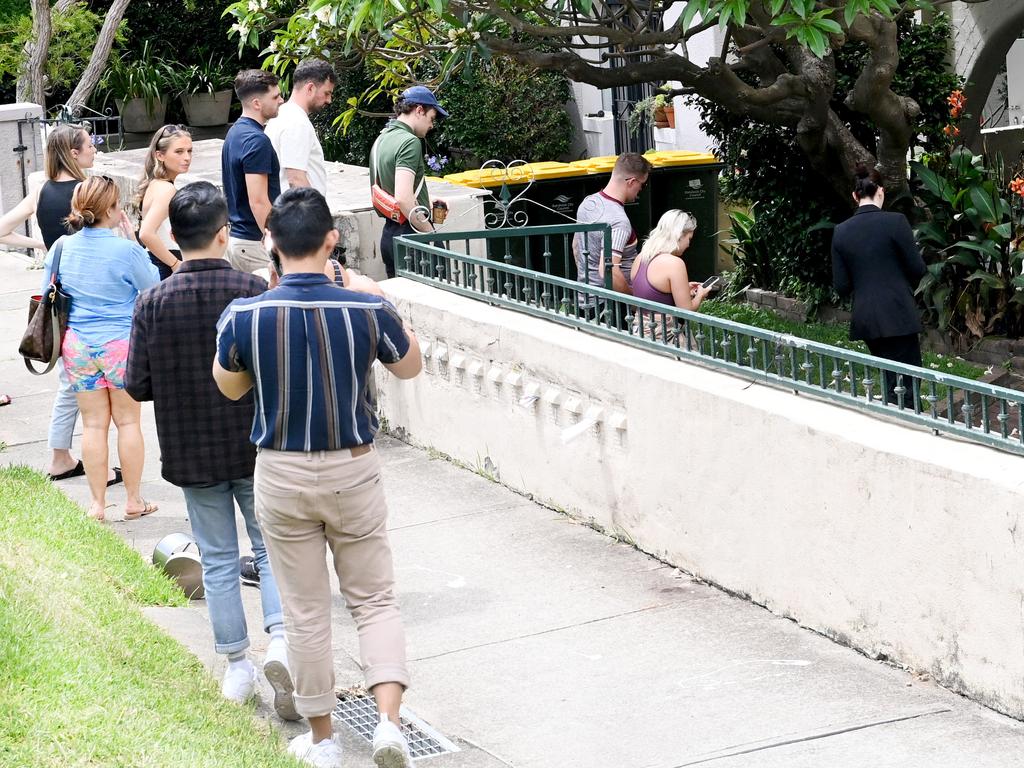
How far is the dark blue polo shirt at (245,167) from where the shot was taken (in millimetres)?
7941

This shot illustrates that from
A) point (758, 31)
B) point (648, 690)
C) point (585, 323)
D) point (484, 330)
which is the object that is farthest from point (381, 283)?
point (648, 690)

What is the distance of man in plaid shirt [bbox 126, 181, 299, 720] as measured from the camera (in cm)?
504

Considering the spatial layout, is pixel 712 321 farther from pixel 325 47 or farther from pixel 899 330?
pixel 325 47

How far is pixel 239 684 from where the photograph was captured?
16.8 ft

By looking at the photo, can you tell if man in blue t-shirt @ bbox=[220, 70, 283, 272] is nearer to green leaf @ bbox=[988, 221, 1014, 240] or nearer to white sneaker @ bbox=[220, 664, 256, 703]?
white sneaker @ bbox=[220, 664, 256, 703]

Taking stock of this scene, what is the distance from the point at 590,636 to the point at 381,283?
3.69 metres

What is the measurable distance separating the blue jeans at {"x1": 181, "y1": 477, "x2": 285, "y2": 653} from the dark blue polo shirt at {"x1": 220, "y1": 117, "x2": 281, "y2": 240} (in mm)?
3019

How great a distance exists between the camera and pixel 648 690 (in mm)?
5449

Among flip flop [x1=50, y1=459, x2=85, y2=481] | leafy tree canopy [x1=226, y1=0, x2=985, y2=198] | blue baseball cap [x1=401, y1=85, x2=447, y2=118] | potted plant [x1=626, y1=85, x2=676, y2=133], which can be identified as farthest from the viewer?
potted plant [x1=626, y1=85, x2=676, y2=133]

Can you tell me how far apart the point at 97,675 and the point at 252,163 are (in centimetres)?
390

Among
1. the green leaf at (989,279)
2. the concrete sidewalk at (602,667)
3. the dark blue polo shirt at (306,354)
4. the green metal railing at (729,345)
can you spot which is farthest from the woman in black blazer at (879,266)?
the dark blue polo shirt at (306,354)

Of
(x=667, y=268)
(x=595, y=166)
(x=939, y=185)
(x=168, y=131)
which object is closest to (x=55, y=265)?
(x=168, y=131)

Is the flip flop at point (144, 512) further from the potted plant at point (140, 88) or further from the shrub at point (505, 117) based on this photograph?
the potted plant at point (140, 88)

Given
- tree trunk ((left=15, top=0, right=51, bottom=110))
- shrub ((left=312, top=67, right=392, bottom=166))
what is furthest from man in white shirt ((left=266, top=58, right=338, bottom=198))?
tree trunk ((left=15, top=0, right=51, bottom=110))
